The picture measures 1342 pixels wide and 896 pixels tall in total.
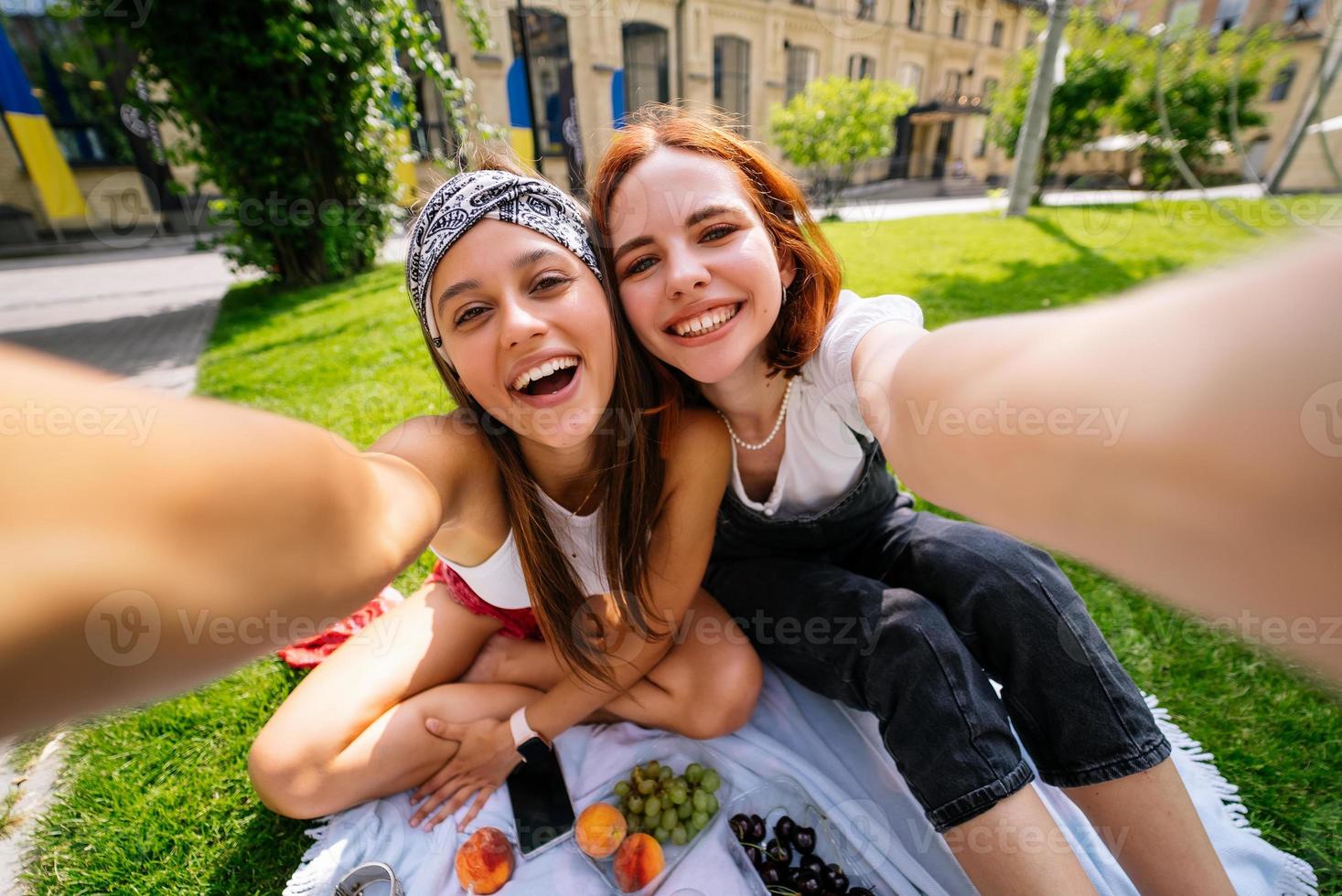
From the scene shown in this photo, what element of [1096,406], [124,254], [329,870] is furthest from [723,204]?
[124,254]

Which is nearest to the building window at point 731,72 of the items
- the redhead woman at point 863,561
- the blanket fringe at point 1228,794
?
the redhead woman at point 863,561

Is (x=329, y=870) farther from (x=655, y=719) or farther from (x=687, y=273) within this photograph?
(x=687, y=273)

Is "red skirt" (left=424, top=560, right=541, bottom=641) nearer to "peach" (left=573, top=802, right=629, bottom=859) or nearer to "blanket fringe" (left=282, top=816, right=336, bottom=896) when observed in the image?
"peach" (left=573, top=802, right=629, bottom=859)

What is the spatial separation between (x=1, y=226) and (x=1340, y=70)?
2331 cm

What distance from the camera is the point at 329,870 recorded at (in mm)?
1498

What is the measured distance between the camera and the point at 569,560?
5.48 feet

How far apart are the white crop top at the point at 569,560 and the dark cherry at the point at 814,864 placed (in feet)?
2.77

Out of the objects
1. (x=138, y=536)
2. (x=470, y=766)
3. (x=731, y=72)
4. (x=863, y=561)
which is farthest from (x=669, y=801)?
(x=731, y=72)

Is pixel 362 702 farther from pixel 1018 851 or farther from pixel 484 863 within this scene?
pixel 1018 851

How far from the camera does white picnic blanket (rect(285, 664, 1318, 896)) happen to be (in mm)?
1425

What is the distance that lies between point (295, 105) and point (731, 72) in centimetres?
1986

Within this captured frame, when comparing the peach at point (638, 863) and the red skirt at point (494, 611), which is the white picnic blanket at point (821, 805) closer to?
the peach at point (638, 863)

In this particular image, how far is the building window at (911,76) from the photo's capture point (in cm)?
2620

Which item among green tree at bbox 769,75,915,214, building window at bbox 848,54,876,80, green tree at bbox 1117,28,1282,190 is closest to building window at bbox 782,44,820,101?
building window at bbox 848,54,876,80
